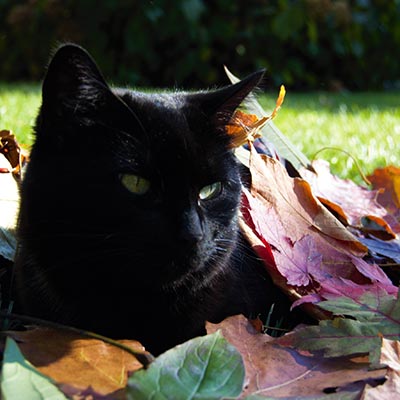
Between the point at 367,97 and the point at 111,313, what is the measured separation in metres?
6.19

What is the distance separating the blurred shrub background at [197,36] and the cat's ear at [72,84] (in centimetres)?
490

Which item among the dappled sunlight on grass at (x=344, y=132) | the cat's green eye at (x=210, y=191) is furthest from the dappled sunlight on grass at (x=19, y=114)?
the dappled sunlight on grass at (x=344, y=132)

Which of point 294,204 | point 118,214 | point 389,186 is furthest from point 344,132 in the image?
point 118,214

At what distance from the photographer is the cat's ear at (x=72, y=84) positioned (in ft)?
3.47

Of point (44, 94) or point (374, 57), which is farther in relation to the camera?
point (374, 57)

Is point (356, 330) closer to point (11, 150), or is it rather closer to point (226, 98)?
point (226, 98)

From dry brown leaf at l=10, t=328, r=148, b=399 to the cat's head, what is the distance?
14 centimetres

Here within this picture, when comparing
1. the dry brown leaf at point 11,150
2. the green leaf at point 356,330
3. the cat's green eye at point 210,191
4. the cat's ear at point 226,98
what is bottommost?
the green leaf at point 356,330

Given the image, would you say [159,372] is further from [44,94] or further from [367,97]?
[367,97]

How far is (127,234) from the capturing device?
1061 mm

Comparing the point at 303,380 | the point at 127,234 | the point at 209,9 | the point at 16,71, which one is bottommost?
the point at 303,380

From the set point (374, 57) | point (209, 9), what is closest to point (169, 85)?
point (209, 9)

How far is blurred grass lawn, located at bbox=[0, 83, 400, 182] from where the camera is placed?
278cm

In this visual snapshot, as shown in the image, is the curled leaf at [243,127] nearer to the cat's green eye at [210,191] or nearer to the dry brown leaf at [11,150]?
the cat's green eye at [210,191]
